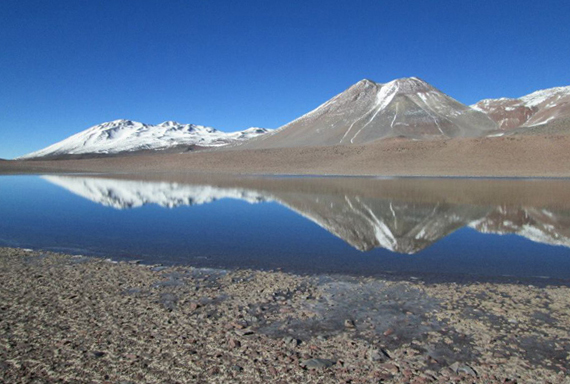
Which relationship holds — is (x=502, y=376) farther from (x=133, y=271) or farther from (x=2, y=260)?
(x=2, y=260)

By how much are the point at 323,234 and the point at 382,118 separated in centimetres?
13837

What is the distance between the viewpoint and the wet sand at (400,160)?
50.0 meters

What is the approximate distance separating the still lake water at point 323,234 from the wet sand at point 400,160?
29.6m

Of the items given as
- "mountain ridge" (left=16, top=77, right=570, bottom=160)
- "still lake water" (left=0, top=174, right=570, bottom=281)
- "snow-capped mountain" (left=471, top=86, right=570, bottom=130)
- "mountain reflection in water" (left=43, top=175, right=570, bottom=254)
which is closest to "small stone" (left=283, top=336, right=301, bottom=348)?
"still lake water" (left=0, top=174, right=570, bottom=281)

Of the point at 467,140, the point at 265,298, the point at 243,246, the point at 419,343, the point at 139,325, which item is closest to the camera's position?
the point at 419,343

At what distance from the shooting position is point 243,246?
11.7 m

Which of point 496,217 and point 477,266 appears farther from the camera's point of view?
point 496,217

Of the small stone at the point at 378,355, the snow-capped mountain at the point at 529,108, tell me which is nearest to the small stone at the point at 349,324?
the small stone at the point at 378,355

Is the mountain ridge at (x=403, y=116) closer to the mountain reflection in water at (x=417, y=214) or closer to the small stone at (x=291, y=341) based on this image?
the mountain reflection in water at (x=417, y=214)

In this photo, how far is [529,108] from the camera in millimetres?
167500

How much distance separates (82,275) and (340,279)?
501 cm

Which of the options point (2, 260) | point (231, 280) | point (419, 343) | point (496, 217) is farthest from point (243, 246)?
point (496, 217)

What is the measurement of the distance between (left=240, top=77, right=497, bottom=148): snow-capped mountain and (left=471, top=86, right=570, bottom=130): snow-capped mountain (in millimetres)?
18379

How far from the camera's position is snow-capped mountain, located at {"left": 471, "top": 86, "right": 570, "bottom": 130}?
148375 millimetres
